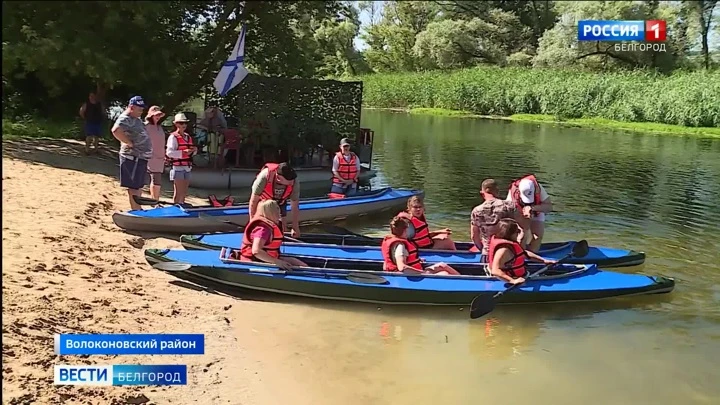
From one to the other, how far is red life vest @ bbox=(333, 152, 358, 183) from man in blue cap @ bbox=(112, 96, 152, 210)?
378 centimetres

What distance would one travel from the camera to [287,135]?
15.4 meters

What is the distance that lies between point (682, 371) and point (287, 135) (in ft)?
34.4

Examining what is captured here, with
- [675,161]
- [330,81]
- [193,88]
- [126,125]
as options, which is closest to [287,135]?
[330,81]

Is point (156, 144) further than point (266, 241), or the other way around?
point (156, 144)

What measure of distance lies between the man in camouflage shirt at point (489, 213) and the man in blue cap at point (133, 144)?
15.6 feet

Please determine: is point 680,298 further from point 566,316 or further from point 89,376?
point 89,376

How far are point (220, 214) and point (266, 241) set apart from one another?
289 centimetres

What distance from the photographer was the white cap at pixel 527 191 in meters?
8.79

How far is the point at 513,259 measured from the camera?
802 cm

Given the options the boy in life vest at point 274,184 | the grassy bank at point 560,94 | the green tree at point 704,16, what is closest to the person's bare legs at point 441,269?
the boy in life vest at point 274,184

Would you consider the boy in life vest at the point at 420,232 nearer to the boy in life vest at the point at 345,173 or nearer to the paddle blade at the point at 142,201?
the boy in life vest at the point at 345,173

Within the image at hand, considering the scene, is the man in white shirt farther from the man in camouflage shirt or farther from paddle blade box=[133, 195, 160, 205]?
paddle blade box=[133, 195, 160, 205]
